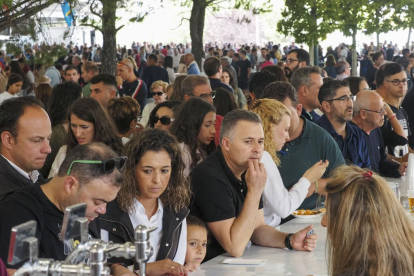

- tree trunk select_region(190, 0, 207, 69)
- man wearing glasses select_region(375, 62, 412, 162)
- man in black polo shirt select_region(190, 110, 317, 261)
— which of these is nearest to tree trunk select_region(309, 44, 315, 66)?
tree trunk select_region(190, 0, 207, 69)

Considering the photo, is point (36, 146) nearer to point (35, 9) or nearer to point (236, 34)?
point (35, 9)

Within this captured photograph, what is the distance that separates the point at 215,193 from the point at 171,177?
0.90 ft

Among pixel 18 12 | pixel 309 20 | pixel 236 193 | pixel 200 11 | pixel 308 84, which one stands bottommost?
pixel 236 193

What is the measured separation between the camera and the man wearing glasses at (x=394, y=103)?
677 cm

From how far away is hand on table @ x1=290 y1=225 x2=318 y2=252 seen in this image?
150 inches

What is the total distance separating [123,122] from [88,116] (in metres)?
1.11

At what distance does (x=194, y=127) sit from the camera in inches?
199

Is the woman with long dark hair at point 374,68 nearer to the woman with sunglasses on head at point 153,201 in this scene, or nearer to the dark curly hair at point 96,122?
the dark curly hair at point 96,122

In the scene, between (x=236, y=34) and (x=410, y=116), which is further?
(x=236, y=34)

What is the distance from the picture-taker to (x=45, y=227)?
2.89 m

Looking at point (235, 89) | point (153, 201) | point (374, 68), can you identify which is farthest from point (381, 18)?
point (153, 201)

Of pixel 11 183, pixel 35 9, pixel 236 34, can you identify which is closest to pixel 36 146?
pixel 11 183

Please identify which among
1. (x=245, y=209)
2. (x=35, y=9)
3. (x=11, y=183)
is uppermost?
(x=35, y=9)

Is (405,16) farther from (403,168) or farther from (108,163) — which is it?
(108,163)
